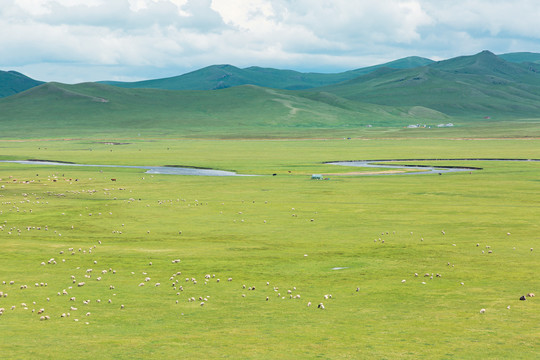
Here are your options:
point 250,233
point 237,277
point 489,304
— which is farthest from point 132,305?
point 250,233

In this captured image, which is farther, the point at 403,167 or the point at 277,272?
the point at 403,167

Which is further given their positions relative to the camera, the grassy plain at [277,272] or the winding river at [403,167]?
the winding river at [403,167]

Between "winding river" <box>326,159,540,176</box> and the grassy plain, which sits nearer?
the grassy plain

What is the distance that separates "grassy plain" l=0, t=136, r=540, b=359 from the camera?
1803 cm

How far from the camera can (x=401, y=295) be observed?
913 inches

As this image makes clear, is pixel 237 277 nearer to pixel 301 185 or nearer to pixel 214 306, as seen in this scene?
pixel 214 306

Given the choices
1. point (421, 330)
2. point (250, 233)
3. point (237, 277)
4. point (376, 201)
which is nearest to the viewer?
point (421, 330)

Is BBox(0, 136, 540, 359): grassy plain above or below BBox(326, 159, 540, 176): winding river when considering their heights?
below

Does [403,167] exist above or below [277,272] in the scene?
above

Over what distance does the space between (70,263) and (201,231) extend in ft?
33.9

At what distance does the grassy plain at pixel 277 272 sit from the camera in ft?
59.2

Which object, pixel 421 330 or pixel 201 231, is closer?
pixel 421 330

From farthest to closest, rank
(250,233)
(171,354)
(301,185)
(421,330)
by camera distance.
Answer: (301,185) → (250,233) → (421,330) → (171,354)

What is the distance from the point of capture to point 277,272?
89.1ft
